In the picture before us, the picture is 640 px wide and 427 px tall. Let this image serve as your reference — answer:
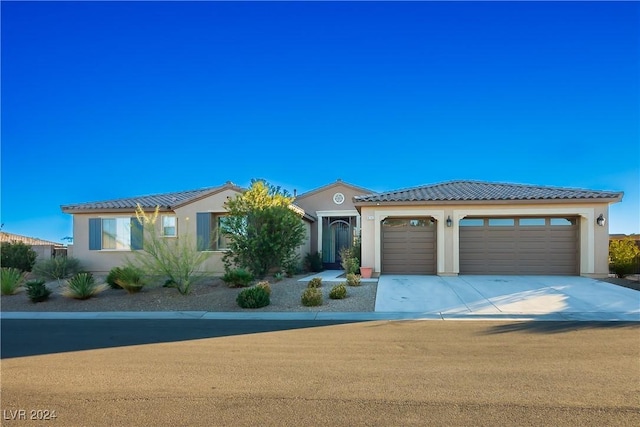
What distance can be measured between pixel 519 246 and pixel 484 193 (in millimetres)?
2489

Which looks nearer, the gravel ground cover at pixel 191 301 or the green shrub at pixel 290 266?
the gravel ground cover at pixel 191 301

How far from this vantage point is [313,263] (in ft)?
63.4

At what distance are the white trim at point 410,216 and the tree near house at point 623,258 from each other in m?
6.83

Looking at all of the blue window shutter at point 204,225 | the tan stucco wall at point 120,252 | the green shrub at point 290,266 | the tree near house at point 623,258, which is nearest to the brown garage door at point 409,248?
the green shrub at point 290,266

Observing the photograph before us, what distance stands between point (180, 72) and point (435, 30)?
1010cm

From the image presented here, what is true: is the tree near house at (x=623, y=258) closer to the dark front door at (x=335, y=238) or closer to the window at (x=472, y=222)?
the window at (x=472, y=222)

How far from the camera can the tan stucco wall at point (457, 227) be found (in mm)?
14688

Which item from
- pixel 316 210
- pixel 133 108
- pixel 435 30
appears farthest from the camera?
pixel 316 210

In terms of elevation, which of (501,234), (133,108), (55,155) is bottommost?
(501,234)

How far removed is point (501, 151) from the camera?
20.6m

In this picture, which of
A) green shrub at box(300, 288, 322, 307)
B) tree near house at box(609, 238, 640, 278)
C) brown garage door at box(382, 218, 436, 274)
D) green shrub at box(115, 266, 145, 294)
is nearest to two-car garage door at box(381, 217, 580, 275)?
brown garage door at box(382, 218, 436, 274)

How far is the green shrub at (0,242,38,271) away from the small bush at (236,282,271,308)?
14.8 m

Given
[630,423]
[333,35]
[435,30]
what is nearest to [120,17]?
[333,35]

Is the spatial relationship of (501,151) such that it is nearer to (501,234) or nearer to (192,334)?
(501,234)
